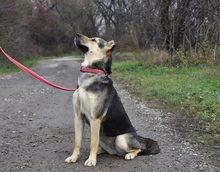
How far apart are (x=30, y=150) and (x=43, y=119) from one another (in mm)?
2435

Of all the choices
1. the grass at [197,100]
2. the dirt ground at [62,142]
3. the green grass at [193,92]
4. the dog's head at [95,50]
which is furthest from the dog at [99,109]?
the green grass at [193,92]

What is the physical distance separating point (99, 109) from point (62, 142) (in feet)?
4.99

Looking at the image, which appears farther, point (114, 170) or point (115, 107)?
point (115, 107)

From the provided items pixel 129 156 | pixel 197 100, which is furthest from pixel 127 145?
pixel 197 100

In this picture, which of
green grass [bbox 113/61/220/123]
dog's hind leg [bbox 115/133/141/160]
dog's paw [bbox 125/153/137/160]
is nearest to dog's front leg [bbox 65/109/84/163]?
dog's hind leg [bbox 115/133/141/160]

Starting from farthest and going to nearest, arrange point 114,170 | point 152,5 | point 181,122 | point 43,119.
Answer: point 152,5
point 43,119
point 181,122
point 114,170

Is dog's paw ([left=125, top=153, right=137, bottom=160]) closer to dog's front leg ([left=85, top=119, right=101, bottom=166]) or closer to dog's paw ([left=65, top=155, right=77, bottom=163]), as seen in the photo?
dog's front leg ([left=85, top=119, right=101, bottom=166])

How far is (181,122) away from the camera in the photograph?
7.40 m

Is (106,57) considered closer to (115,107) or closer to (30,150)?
(115,107)

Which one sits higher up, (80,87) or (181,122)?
(80,87)

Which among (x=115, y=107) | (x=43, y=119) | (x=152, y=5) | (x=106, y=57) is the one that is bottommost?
(x=43, y=119)

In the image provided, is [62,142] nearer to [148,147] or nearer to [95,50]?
[148,147]

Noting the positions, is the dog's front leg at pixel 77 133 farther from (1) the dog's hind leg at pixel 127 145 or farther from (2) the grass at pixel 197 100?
(2) the grass at pixel 197 100

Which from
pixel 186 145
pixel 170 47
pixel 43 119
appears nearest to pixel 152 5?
pixel 170 47
